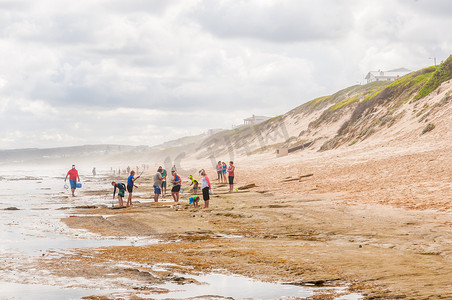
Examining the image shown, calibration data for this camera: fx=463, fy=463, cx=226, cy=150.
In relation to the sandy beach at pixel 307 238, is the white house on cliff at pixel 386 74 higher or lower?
higher

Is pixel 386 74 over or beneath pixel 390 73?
beneath

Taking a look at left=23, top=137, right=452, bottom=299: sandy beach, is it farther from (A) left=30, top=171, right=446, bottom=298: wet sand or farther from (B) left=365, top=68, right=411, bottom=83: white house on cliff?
(B) left=365, top=68, right=411, bottom=83: white house on cliff

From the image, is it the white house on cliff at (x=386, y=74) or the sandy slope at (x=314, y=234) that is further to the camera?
the white house on cliff at (x=386, y=74)

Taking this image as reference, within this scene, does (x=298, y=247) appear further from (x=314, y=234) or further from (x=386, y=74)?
(x=386, y=74)

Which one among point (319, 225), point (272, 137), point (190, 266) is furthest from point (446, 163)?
point (272, 137)

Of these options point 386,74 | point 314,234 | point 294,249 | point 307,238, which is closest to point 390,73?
point 386,74

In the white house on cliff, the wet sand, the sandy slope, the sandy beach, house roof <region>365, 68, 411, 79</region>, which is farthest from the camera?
house roof <region>365, 68, 411, 79</region>

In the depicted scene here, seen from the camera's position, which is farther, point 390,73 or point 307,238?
point 390,73

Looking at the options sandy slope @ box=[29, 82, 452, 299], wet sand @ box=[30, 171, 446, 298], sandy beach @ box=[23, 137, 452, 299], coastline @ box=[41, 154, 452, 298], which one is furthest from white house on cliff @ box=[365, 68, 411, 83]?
wet sand @ box=[30, 171, 446, 298]

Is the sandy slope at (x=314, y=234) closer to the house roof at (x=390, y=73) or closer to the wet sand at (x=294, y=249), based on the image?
the wet sand at (x=294, y=249)

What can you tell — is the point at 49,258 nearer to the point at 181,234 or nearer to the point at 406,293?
the point at 181,234

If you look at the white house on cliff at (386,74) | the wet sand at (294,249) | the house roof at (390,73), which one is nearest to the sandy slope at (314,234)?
the wet sand at (294,249)

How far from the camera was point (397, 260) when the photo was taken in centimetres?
811

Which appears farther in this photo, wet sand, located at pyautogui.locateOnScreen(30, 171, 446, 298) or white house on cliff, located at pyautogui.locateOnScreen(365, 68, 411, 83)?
white house on cliff, located at pyautogui.locateOnScreen(365, 68, 411, 83)
